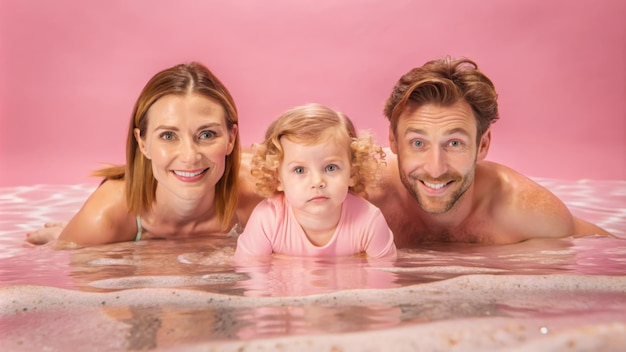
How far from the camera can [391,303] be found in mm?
2783

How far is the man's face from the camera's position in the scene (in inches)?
151

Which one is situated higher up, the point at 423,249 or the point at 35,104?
the point at 35,104

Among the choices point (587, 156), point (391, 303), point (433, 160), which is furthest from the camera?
point (587, 156)

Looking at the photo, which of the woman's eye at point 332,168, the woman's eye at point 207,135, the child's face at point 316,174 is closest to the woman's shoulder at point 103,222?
the woman's eye at point 207,135

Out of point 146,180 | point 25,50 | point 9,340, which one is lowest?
point 9,340

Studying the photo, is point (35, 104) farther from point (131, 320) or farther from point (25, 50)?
point (131, 320)

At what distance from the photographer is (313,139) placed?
139 inches

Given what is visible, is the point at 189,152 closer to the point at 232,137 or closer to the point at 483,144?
the point at 232,137

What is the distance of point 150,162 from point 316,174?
1.06 m

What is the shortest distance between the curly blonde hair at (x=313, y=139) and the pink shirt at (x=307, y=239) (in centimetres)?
13

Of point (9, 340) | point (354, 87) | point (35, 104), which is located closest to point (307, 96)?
point (354, 87)

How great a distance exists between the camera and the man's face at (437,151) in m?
3.84

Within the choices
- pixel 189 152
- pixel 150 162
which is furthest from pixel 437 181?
pixel 150 162

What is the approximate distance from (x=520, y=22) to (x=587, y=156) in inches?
47.0
